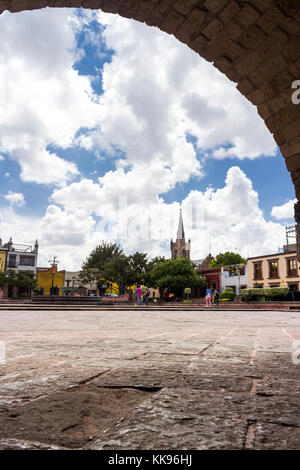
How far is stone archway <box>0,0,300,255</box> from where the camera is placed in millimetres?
2873

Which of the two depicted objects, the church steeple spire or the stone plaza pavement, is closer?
the stone plaza pavement

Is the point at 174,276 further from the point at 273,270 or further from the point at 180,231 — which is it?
the point at 180,231

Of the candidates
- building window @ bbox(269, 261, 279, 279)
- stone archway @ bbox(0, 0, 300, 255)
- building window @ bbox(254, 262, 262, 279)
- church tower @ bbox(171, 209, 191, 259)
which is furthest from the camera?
church tower @ bbox(171, 209, 191, 259)

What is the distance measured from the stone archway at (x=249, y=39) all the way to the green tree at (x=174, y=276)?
3867 cm

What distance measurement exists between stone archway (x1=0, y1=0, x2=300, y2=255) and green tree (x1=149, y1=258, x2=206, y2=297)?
3867 cm

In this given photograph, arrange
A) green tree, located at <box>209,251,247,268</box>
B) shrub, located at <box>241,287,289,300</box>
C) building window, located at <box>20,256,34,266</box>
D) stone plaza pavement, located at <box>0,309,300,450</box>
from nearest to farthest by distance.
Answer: stone plaza pavement, located at <box>0,309,300,450</box>, shrub, located at <box>241,287,289,300</box>, building window, located at <box>20,256,34,266</box>, green tree, located at <box>209,251,247,268</box>

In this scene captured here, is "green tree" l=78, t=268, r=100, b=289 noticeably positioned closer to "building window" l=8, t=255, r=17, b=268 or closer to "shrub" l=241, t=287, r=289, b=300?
"building window" l=8, t=255, r=17, b=268

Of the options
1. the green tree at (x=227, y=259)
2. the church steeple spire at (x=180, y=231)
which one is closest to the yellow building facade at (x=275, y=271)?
the green tree at (x=227, y=259)

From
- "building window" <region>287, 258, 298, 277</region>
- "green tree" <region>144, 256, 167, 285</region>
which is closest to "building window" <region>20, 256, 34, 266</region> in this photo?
"green tree" <region>144, 256, 167, 285</region>

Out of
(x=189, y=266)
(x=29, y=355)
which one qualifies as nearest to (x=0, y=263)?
(x=189, y=266)

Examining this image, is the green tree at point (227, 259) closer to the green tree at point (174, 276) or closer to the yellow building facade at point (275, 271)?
the green tree at point (174, 276)

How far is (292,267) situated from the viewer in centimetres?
3525

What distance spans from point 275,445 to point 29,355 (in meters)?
2.17

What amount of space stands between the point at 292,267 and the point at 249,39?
3592 centimetres
